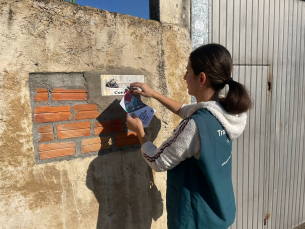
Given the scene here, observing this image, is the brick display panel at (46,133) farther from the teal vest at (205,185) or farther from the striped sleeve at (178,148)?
the teal vest at (205,185)

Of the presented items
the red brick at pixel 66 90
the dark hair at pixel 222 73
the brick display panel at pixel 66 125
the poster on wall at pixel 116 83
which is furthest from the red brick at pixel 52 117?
the dark hair at pixel 222 73

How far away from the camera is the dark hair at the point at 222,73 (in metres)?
1.21

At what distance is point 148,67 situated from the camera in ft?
5.47

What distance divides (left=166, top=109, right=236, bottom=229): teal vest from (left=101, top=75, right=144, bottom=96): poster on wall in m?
0.60

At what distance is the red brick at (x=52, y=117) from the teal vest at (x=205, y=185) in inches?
30.2

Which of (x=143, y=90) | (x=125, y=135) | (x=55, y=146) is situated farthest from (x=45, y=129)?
(x=143, y=90)

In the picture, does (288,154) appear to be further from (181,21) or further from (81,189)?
(81,189)

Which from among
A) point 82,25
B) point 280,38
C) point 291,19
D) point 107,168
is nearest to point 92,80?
point 82,25

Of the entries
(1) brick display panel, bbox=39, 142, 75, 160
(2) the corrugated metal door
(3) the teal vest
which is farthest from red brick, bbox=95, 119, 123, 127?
(2) the corrugated metal door

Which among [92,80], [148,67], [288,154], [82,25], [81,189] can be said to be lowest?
[288,154]

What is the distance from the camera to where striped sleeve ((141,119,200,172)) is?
1135mm

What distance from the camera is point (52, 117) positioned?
4.48ft

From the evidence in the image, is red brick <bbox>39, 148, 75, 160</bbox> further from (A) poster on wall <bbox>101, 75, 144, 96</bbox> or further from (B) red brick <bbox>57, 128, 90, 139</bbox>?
(A) poster on wall <bbox>101, 75, 144, 96</bbox>

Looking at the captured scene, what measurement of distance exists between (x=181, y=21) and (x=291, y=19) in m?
1.60
